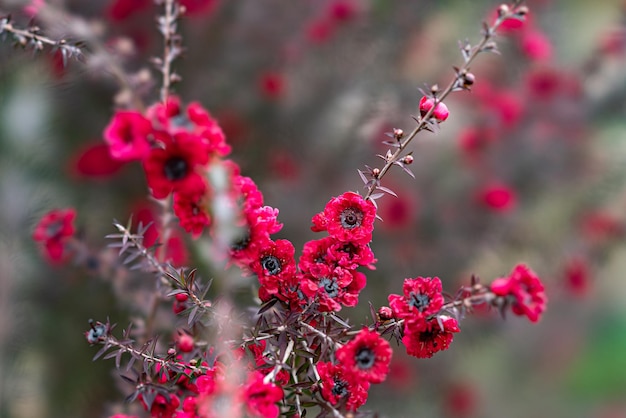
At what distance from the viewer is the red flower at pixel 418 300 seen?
44 cm

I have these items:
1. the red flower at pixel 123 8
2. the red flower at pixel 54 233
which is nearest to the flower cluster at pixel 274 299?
the red flower at pixel 54 233

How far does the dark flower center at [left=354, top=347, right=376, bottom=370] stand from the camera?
16.8 inches

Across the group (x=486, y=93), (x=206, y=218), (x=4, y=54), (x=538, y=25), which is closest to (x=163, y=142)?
(x=206, y=218)

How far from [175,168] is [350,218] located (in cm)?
14

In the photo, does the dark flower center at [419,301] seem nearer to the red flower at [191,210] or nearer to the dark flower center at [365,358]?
the dark flower center at [365,358]

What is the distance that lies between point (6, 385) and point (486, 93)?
104 centimetres

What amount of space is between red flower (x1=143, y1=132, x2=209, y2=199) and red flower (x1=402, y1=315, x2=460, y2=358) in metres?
0.19

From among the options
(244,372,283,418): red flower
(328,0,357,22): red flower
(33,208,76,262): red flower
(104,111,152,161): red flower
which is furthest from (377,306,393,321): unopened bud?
(328,0,357,22): red flower

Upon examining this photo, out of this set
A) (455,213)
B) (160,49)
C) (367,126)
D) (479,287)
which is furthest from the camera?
(455,213)

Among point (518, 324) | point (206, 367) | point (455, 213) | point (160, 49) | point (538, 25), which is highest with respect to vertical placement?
point (538, 25)

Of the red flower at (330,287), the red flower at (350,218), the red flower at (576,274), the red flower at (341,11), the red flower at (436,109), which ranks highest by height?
the red flower at (341,11)

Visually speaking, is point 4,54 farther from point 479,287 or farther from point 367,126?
point 479,287

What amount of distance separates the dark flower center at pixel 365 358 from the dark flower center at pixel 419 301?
0.16 ft

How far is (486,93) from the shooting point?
1.22 metres
